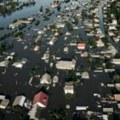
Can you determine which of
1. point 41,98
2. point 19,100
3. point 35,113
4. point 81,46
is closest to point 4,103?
point 19,100

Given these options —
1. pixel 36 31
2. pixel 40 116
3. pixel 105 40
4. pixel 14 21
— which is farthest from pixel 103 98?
pixel 14 21

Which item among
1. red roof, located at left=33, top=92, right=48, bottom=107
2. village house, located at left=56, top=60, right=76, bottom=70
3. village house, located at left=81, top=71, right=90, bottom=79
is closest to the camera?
red roof, located at left=33, top=92, right=48, bottom=107

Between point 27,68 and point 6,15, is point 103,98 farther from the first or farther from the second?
point 6,15

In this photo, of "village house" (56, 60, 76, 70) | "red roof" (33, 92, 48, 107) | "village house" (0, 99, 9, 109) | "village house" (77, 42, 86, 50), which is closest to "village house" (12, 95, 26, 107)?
"village house" (0, 99, 9, 109)

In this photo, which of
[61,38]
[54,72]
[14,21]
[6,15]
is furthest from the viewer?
[6,15]

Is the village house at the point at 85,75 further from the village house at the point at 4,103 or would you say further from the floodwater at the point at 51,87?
the village house at the point at 4,103

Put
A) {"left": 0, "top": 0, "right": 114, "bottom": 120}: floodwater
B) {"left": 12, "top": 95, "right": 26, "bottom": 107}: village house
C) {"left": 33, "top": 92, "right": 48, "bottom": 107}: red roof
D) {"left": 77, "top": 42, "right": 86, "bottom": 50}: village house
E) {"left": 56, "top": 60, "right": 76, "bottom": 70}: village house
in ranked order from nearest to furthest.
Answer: {"left": 33, "top": 92, "right": 48, "bottom": 107}: red roof < {"left": 12, "top": 95, "right": 26, "bottom": 107}: village house < {"left": 0, "top": 0, "right": 114, "bottom": 120}: floodwater < {"left": 56, "top": 60, "right": 76, "bottom": 70}: village house < {"left": 77, "top": 42, "right": 86, "bottom": 50}: village house

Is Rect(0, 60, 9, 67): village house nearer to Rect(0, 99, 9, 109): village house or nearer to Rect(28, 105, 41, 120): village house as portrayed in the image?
Rect(0, 99, 9, 109): village house

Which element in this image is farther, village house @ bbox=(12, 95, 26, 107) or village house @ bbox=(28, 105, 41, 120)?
village house @ bbox=(12, 95, 26, 107)

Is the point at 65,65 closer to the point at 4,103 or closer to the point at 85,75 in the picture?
the point at 85,75
